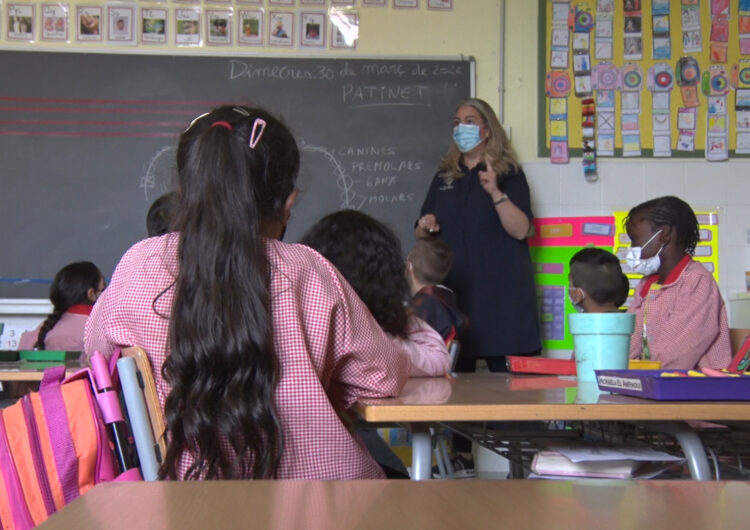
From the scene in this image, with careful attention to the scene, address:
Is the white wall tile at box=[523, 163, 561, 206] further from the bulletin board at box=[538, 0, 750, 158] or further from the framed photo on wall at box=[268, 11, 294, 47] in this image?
the framed photo on wall at box=[268, 11, 294, 47]

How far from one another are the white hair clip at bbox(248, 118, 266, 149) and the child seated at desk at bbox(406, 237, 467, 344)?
1.48m

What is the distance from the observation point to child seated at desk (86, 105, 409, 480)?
1271mm

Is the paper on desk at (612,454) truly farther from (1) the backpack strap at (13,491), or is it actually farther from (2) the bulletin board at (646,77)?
(2) the bulletin board at (646,77)

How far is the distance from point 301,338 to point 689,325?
1.39m

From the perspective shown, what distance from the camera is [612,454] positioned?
1449 millimetres

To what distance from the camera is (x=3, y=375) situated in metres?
2.50

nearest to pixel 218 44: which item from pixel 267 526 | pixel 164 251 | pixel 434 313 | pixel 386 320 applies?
pixel 434 313

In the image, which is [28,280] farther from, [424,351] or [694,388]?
[694,388]

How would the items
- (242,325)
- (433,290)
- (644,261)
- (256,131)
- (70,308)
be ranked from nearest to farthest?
(242,325), (256,131), (644,261), (433,290), (70,308)

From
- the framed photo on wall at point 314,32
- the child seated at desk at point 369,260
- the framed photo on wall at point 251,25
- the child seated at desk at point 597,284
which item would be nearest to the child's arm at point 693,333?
the child seated at desk at point 597,284

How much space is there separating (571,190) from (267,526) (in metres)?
3.99

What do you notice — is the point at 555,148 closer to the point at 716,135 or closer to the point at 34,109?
the point at 716,135

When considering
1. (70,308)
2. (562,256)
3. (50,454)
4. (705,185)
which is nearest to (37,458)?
(50,454)

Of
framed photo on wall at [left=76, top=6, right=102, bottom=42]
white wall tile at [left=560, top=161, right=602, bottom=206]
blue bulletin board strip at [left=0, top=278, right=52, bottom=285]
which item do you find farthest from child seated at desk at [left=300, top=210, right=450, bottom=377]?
framed photo on wall at [left=76, top=6, right=102, bottom=42]
